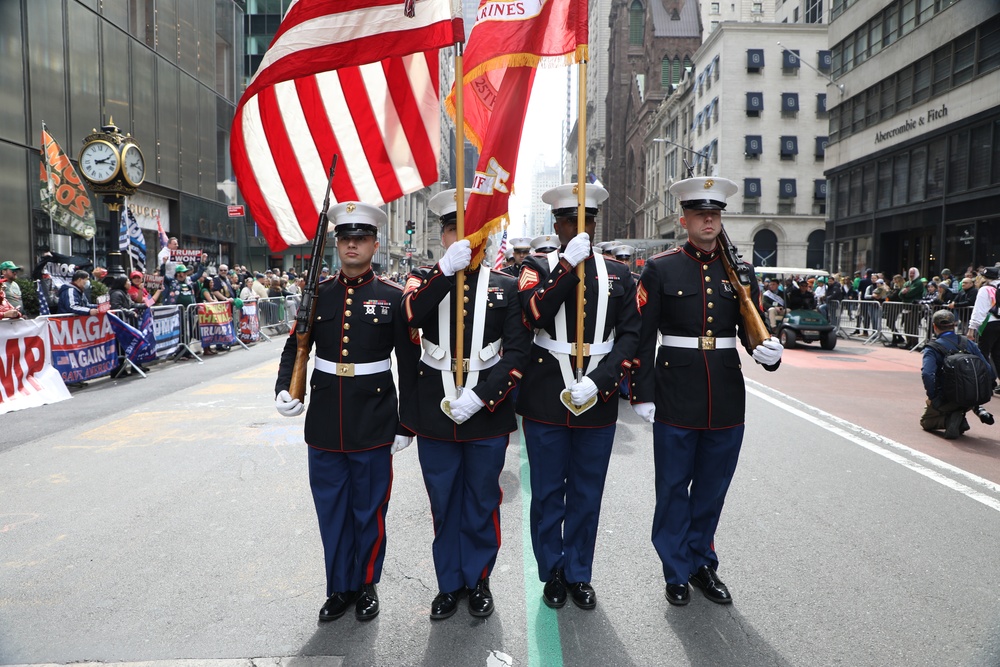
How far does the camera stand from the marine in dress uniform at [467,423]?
3.79m

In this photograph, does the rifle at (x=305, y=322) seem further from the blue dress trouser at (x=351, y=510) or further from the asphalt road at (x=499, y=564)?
the asphalt road at (x=499, y=564)

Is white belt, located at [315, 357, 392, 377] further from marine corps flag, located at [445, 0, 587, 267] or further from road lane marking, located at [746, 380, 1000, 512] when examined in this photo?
road lane marking, located at [746, 380, 1000, 512]

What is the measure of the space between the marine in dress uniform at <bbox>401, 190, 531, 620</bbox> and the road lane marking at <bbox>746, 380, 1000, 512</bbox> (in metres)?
4.08

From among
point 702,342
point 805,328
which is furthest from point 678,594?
point 805,328

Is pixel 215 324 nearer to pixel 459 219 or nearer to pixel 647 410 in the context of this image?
pixel 459 219

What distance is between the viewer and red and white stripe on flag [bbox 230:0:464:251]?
4277 millimetres

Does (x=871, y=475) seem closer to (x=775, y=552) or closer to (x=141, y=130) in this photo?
(x=775, y=552)

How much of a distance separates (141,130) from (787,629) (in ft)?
84.9

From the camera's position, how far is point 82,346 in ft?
38.2

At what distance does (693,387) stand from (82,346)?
10497 mm

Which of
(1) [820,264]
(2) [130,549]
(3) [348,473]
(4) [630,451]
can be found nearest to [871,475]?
(4) [630,451]

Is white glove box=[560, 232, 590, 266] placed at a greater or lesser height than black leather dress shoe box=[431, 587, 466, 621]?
greater

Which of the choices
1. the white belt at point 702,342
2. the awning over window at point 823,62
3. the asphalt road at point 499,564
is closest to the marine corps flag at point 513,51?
the white belt at point 702,342

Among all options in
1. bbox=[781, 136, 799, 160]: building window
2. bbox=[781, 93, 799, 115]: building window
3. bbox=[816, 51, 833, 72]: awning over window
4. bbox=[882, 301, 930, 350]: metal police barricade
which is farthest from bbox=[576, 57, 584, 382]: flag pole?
bbox=[816, 51, 833, 72]: awning over window
